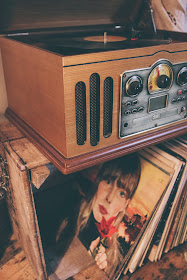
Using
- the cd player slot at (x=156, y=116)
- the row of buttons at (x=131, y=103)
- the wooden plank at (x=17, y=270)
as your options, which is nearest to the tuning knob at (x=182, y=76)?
the cd player slot at (x=156, y=116)

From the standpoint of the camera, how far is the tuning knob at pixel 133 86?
0.84 m

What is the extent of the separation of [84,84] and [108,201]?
701mm

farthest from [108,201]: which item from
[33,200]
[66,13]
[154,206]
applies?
[66,13]

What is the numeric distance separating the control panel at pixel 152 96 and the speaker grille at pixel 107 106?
39 millimetres

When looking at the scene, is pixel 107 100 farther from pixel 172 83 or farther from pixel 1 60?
pixel 1 60

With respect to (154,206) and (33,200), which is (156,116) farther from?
(33,200)

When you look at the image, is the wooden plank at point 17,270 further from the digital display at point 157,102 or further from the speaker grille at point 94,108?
the digital display at point 157,102

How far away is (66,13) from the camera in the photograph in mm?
1141

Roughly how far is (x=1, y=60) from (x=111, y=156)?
0.68 m

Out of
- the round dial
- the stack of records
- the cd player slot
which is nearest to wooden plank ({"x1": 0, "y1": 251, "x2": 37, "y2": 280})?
the stack of records

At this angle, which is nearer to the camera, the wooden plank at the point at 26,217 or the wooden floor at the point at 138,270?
the wooden plank at the point at 26,217

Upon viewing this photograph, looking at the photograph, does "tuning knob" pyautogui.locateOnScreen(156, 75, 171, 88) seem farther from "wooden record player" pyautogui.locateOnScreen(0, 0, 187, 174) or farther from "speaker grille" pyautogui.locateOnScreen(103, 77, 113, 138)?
"speaker grille" pyautogui.locateOnScreen(103, 77, 113, 138)

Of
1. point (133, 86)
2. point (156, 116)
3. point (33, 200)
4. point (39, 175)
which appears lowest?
point (33, 200)

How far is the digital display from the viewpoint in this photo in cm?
94
